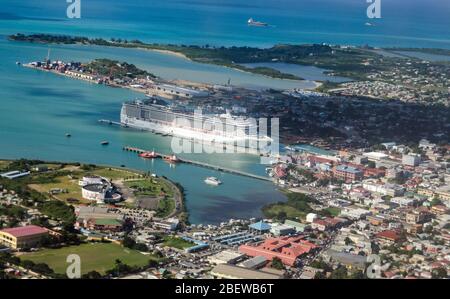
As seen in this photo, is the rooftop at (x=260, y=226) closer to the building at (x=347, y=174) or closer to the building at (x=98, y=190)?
the building at (x=98, y=190)

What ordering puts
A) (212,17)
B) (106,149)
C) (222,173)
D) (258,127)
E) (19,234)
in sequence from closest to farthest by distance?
1. (19,234)
2. (222,173)
3. (106,149)
4. (258,127)
5. (212,17)

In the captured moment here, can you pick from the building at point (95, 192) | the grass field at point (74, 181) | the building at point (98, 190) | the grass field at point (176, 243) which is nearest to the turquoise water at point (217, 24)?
the grass field at point (74, 181)

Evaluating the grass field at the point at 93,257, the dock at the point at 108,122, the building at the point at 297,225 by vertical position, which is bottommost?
the building at the point at 297,225

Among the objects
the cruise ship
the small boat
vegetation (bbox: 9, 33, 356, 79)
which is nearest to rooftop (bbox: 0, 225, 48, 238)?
the small boat

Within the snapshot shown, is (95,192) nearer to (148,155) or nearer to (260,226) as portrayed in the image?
(260,226)
